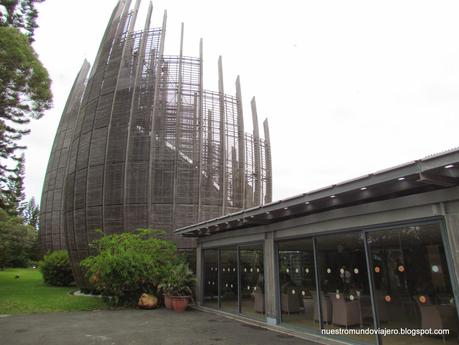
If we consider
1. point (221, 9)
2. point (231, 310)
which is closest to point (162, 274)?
point (231, 310)

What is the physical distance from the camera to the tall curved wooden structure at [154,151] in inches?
572

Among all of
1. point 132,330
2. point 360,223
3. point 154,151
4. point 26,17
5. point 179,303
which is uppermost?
point 26,17

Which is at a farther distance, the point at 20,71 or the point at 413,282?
the point at 20,71

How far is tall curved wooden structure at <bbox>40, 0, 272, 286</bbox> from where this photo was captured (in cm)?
1454

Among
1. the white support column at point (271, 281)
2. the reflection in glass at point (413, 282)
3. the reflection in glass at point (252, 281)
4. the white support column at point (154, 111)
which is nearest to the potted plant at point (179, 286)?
the reflection in glass at point (252, 281)

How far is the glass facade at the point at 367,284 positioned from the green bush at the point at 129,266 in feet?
14.7

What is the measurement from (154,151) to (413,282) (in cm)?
1149

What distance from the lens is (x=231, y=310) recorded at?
34.3 ft

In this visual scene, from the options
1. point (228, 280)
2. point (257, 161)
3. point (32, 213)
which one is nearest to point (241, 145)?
point (257, 161)

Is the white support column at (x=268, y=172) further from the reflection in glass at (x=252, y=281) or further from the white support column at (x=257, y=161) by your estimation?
the reflection in glass at (x=252, y=281)

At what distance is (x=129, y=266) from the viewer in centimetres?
1190

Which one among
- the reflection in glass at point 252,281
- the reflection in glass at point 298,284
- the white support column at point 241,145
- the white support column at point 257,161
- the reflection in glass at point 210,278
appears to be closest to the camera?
the reflection in glass at point 298,284

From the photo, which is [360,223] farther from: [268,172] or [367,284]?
[268,172]

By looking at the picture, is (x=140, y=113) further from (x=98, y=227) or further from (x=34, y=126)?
(x=34, y=126)
